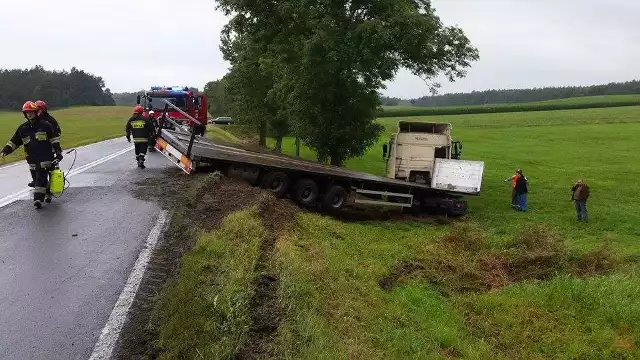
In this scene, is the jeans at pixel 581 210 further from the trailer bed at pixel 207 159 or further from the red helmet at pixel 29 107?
the red helmet at pixel 29 107

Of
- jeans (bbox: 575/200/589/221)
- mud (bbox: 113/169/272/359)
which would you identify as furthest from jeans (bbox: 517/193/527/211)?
mud (bbox: 113/169/272/359)

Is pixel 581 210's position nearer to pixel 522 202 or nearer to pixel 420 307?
pixel 522 202

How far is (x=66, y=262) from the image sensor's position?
6.23 metres

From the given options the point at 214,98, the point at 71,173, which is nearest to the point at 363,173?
the point at 71,173

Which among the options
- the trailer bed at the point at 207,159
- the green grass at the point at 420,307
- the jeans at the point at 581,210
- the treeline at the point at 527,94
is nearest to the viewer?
the green grass at the point at 420,307

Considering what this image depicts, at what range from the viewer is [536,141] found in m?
47.9

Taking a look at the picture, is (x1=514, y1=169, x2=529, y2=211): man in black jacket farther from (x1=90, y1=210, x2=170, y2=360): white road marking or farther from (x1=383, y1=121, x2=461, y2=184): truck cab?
(x1=90, y1=210, x2=170, y2=360): white road marking

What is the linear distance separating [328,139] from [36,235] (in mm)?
14098

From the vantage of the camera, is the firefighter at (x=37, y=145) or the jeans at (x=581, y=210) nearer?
the firefighter at (x=37, y=145)

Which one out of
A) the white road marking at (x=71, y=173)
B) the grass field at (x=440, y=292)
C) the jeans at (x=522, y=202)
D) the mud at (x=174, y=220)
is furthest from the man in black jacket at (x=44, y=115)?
the jeans at (x=522, y=202)

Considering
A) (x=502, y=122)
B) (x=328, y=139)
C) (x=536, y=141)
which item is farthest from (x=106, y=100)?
(x=328, y=139)

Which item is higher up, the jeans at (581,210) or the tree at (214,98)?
the tree at (214,98)

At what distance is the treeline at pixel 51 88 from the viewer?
282 feet

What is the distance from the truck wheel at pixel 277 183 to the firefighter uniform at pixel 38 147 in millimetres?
4551
